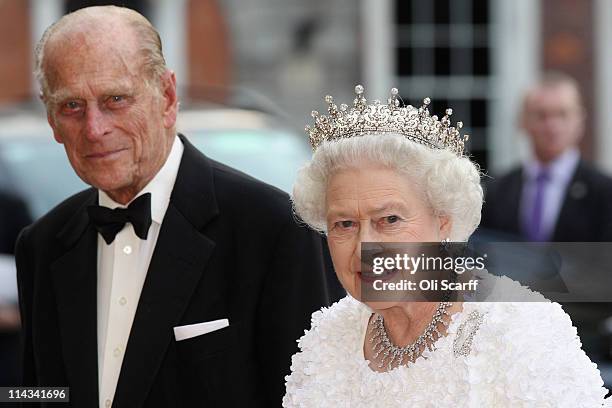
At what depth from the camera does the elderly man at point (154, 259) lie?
2209 millimetres

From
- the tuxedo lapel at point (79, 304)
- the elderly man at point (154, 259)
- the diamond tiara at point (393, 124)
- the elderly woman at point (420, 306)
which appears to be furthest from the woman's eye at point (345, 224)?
the tuxedo lapel at point (79, 304)

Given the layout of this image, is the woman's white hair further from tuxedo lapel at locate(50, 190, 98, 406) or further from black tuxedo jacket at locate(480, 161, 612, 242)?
black tuxedo jacket at locate(480, 161, 612, 242)

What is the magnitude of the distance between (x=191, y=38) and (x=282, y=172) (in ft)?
19.1

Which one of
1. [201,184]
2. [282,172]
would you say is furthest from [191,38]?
[201,184]

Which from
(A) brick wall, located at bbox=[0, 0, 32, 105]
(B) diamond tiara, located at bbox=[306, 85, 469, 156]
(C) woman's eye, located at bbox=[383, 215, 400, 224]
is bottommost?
(A) brick wall, located at bbox=[0, 0, 32, 105]

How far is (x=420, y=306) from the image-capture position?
2023 millimetres

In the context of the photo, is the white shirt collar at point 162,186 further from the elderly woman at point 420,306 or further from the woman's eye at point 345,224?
the woman's eye at point 345,224

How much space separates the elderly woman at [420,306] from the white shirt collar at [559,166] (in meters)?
2.98

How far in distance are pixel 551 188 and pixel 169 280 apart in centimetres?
288

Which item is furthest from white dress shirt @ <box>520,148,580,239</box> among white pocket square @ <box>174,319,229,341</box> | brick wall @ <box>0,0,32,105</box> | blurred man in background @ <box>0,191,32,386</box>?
brick wall @ <box>0,0,32,105</box>

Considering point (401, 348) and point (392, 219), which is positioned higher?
point (392, 219)

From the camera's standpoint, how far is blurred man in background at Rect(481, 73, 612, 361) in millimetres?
4383

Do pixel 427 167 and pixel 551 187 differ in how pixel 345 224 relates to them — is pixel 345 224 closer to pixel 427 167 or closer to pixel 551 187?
pixel 427 167

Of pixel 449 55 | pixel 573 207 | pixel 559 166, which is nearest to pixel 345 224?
pixel 573 207
